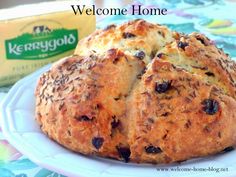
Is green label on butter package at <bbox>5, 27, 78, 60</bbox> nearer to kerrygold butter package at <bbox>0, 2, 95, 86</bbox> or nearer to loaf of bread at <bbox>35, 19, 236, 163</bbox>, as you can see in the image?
kerrygold butter package at <bbox>0, 2, 95, 86</bbox>

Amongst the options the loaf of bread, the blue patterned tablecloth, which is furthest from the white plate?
the blue patterned tablecloth

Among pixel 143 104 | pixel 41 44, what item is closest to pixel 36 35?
pixel 41 44

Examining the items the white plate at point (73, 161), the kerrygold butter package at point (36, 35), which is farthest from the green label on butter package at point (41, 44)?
the white plate at point (73, 161)

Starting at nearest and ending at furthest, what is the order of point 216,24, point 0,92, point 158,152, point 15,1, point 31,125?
1. point 158,152
2. point 31,125
3. point 0,92
4. point 216,24
5. point 15,1

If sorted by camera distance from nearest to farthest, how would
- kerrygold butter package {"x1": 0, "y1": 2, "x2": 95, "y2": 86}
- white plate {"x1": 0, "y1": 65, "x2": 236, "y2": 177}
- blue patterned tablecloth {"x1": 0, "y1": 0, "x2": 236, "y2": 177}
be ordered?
white plate {"x1": 0, "y1": 65, "x2": 236, "y2": 177} < kerrygold butter package {"x1": 0, "y1": 2, "x2": 95, "y2": 86} < blue patterned tablecloth {"x1": 0, "y1": 0, "x2": 236, "y2": 177}

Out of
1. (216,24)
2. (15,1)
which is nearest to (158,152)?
(216,24)

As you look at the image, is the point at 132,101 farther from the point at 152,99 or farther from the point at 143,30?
the point at 143,30
